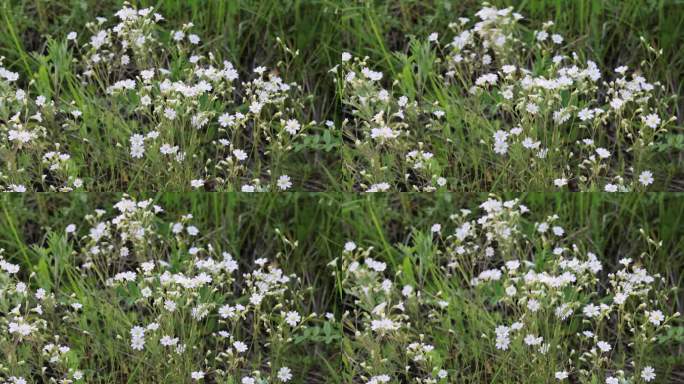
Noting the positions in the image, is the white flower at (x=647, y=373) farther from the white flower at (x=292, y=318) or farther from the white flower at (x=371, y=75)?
the white flower at (x=371, y=75)

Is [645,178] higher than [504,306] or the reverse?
higher

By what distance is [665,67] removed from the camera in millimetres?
4398

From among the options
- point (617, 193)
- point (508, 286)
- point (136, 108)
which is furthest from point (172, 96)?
point (617, 193)

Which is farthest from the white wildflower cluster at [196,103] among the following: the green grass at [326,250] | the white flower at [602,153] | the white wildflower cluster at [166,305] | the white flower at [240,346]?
the white flower at [602,153]

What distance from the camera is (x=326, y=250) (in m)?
4.29

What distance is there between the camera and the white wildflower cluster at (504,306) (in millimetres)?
4148

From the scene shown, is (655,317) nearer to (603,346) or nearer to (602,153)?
(603,346)

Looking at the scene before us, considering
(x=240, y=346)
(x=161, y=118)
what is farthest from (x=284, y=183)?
(x=240, y=346)

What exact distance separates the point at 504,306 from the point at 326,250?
76 cm

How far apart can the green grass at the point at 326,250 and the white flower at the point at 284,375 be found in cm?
4

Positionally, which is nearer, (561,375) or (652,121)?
(561,375)

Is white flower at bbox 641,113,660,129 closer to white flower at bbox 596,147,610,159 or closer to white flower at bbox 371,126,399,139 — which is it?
white flower at bbox 596,147,610,159

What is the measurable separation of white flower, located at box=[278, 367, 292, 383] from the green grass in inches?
1.4

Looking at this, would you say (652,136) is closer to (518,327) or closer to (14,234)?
(518,327)
